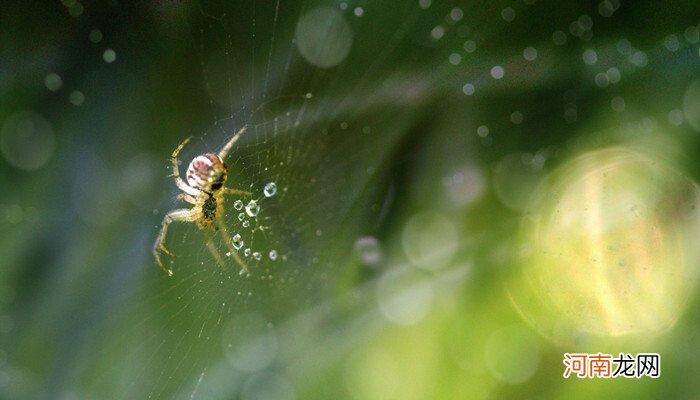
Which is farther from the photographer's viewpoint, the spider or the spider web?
the spider web

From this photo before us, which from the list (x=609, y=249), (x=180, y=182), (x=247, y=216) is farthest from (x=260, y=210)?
(x=609, y=249)

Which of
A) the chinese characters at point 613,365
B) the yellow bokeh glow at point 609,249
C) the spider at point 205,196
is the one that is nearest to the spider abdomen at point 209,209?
the spider at point 205,196

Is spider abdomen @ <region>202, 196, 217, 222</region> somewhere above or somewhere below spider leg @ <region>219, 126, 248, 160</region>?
below

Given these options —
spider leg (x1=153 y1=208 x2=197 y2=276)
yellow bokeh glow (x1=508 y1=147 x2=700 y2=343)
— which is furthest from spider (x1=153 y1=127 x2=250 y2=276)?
yellow bokeh glow (x1=508 y1=147 x2=700 y2=343)

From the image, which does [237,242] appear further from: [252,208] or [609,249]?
[609,249]

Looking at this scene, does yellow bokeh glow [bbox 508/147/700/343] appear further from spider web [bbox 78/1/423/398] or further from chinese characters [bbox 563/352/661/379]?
spider web [bbox 78/1/423/398]
